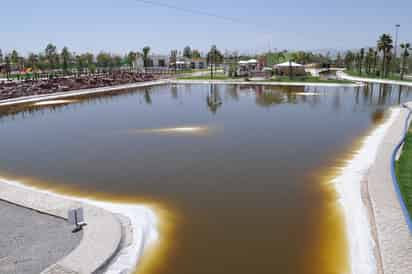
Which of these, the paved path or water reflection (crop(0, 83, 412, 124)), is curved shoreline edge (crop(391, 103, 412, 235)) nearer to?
the paved path

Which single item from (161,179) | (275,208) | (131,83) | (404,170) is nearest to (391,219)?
(275,208)

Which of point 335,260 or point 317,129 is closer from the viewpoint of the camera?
point 335,260

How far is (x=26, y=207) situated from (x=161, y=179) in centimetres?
350

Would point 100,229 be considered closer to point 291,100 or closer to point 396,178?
point 396,178

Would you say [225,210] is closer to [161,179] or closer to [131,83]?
[161,179]

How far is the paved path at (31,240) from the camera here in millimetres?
5484

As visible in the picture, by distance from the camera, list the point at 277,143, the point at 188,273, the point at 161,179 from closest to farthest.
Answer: the point at 188,273 → the point at 161,179 → the point at 277,143

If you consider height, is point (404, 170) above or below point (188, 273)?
above

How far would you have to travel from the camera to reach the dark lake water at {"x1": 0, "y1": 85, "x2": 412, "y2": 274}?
6219 millimetres

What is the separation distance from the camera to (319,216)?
736 centimetres

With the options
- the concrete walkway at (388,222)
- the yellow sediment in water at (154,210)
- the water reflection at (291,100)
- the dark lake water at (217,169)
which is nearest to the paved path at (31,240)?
the yellow sediment in water at (154,210)

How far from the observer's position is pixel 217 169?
10.5 m

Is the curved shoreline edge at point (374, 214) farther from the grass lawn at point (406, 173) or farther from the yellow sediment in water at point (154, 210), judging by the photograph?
the yellow sediment in water at point (154, 210)

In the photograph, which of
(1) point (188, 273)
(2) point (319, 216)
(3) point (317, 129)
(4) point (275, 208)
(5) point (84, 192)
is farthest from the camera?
(3) point (317, 129)
